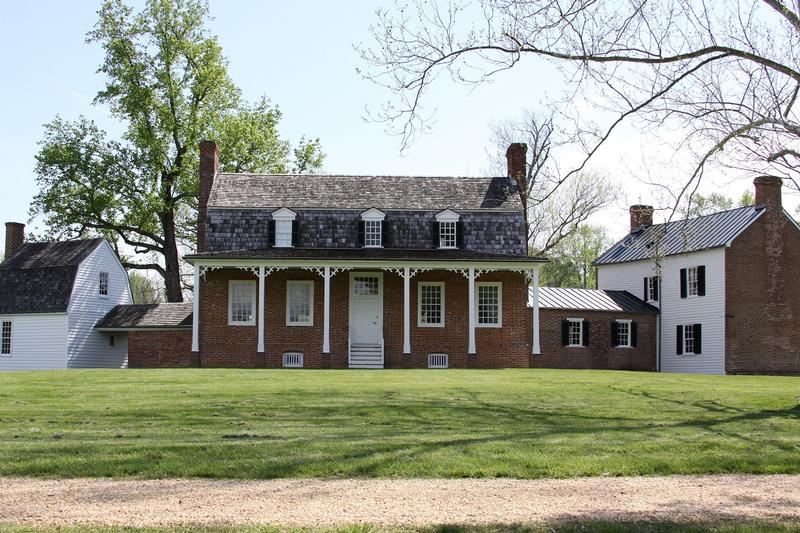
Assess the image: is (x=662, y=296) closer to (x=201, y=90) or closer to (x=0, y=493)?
(x=201, y=90)

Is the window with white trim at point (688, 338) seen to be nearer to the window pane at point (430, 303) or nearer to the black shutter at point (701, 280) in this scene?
the black shutter at point (701, 280)

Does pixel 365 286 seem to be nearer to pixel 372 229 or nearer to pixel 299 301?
pixel 372 229

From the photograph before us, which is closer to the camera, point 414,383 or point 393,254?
point 414,383

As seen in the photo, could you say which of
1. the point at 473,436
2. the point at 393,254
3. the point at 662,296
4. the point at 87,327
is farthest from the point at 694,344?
the point at 473,436

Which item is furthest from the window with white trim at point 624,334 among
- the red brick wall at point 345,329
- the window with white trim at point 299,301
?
the window with white trim at point 299,301

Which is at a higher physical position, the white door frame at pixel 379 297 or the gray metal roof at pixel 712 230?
the gray metal roof at pixel 712 230

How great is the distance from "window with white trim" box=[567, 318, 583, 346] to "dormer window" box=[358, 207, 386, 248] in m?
9.44

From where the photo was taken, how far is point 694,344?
36.4 m

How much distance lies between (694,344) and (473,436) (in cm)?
2777

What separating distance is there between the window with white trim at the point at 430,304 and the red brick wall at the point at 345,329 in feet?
→ 0.52

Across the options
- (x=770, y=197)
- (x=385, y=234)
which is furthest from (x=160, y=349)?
(x=770, y=197)

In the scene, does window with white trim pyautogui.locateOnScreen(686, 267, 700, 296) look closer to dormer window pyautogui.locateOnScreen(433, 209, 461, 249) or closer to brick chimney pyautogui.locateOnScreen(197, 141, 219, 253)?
dormer window pyautogui.locateOnScreen(433, 209, 461, 249)

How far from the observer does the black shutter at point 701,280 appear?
36.1 metres

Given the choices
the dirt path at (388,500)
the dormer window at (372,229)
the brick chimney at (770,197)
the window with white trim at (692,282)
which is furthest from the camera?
the window with white trim at (692,282)
